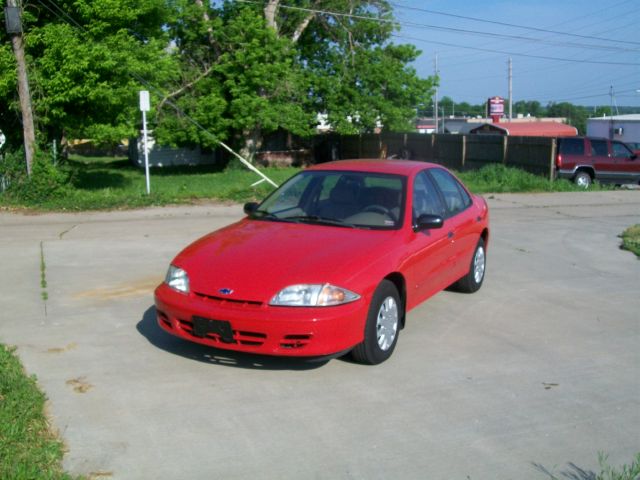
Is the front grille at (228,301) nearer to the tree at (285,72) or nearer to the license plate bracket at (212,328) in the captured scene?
the license plate bracket at (212,328)

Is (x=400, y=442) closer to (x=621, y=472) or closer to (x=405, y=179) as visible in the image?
(x=621, y=472)

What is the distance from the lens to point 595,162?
22156 millimetres

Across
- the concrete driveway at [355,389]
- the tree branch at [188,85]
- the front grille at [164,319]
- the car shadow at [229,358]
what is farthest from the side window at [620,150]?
the front grille at [164,319]

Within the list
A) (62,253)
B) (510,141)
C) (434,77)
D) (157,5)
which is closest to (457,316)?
(62,253)

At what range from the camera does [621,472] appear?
409cm

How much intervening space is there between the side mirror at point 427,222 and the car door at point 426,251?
0.15ft

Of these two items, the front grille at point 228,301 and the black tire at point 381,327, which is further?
the black tire at point 381,327

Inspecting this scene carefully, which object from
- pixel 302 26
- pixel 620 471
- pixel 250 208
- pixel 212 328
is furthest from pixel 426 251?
pixel 302 26

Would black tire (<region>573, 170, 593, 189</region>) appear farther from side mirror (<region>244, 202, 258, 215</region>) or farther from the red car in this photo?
side mirror (<region>244, 202, 258, 215</region>)

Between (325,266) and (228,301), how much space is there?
0.75 metres

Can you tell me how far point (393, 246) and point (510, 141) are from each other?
748 inches

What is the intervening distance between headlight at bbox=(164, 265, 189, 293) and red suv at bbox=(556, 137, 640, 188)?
17836 mm

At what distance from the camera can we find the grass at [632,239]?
10.9m

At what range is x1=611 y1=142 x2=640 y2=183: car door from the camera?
22422mm
